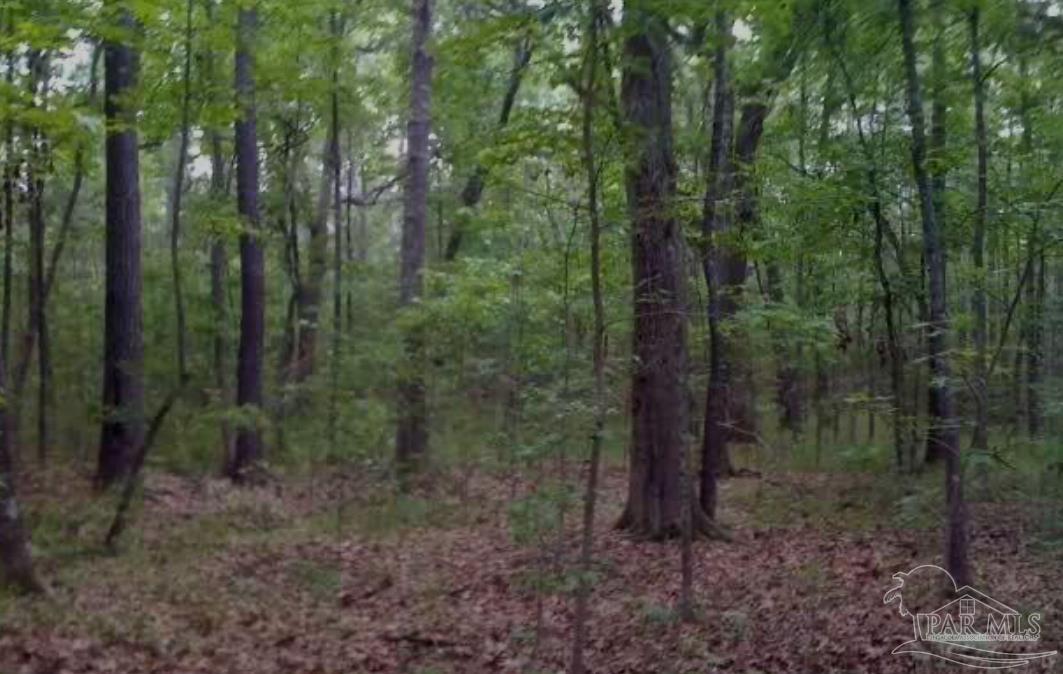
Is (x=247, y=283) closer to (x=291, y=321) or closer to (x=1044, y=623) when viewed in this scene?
(x=291, y=321)

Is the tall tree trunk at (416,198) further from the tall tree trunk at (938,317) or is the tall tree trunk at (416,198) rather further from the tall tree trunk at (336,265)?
the tall tree trunk at (938,317)

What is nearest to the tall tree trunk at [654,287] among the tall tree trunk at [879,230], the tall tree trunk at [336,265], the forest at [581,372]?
the forest at [581,372]

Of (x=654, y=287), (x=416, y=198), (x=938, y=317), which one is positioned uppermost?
(x=416, y=198)

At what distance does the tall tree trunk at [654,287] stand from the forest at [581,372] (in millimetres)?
48

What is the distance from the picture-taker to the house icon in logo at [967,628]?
6.32 m

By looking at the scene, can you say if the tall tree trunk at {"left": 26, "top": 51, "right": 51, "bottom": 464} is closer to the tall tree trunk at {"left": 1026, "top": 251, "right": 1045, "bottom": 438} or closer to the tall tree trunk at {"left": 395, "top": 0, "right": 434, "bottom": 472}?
the tall tree trunk at {"left": 395, "top": 0, "right": 434, "bottom": 472}

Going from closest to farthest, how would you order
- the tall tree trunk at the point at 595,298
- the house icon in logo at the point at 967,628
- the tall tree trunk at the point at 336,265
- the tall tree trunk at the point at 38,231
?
the house icon in logo at the point at 967,628, the tall tree trunk at the point at 595,298, the tall tree trunk at the point at 38,231, the tall tree trunk at the point at 336,265

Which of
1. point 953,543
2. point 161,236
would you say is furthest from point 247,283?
point 161,236

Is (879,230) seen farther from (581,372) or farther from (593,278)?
(593,278)

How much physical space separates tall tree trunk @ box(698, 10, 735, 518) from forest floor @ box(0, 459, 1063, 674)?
2.57ft

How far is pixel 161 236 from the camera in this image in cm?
3288

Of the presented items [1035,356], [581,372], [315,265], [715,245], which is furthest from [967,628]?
[315,265]

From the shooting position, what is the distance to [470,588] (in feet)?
31.7

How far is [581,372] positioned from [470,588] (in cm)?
294
